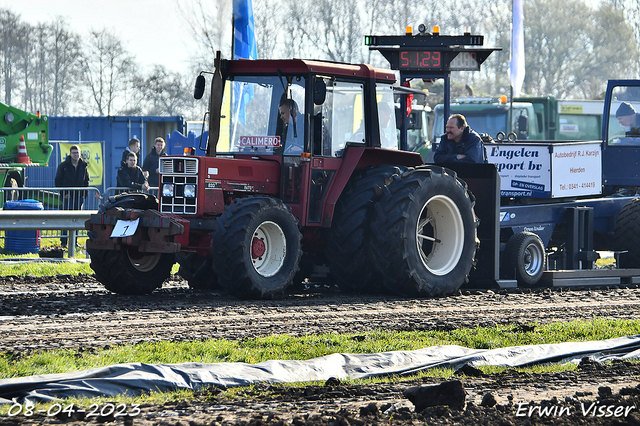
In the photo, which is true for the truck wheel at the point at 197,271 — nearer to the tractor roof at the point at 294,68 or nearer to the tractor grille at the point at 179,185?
the tractor grille at the point at 179,185

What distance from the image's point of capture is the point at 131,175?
1659cm

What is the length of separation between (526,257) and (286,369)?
6.68 m

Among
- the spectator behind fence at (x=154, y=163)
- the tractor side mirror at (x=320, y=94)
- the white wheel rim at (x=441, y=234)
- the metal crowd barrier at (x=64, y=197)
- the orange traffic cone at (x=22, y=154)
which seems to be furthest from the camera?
the orange traffic cone at (x=22, y=154)

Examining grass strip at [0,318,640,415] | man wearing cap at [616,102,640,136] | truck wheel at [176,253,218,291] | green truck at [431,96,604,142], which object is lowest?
grass strip at [0,318,640,415]

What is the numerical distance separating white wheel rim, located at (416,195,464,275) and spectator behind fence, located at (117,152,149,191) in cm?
699

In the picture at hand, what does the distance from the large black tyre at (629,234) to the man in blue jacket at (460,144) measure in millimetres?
2747

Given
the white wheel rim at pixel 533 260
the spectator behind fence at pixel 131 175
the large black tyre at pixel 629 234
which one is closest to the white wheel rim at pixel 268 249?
the white wheel rim at pixel 533 260

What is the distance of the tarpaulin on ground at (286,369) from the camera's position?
5086mm

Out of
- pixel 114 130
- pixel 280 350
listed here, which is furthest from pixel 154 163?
pixel 280 350

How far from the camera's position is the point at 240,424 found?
445 centimetres

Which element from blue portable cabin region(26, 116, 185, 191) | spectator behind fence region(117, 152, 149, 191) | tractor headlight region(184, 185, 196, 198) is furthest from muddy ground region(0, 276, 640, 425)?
blue portable cabin region(26, 116, 185, 191)

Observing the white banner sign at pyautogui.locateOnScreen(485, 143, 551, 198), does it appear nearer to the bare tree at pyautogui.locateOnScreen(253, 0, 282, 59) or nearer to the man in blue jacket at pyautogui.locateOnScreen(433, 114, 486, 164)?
the man in blue jacket at pyautogui.locateOnScreen(433, 114, 486, 164)

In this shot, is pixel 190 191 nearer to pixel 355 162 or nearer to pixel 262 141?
pixel 262 141

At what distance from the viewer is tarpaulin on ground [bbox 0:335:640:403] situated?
5086 millimetres
